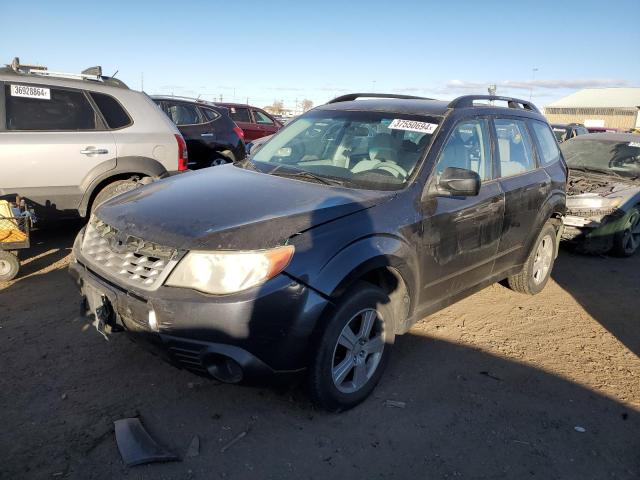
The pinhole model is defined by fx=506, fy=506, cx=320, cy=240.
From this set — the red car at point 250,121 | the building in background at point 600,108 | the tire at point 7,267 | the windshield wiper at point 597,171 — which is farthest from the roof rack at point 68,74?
the building in background at point 600,108

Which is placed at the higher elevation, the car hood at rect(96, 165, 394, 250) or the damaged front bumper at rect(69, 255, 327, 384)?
the car hood at rect(96, 165, 394, 250)

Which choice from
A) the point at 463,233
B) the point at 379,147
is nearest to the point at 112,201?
the point at 379,147

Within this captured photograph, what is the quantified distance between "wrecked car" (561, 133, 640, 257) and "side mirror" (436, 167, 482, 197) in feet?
13.5

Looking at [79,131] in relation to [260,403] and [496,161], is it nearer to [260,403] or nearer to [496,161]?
[260,403]

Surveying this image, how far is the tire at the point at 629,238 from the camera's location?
6.87 metres

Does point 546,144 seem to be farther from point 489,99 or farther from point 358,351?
point 358,351

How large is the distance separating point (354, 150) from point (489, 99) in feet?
4.66

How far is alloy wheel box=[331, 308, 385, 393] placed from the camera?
296 cm

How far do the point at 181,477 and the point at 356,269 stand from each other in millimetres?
1377

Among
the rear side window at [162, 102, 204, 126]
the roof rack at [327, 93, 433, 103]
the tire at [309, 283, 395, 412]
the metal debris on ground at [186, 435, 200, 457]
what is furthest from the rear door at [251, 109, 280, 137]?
the metal debris on ground at [186, 435, 200, 457]

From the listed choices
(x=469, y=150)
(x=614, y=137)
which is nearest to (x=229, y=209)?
(x=469, y=150)

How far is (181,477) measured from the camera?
247 cm

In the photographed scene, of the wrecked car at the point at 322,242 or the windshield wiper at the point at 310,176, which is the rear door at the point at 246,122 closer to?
the wrecked car at the point at 322,242

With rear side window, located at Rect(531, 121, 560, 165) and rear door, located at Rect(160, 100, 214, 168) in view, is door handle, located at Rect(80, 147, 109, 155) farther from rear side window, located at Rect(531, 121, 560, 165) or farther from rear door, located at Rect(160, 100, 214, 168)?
rear side window, located at Rect(531, 121, 560, 165)
